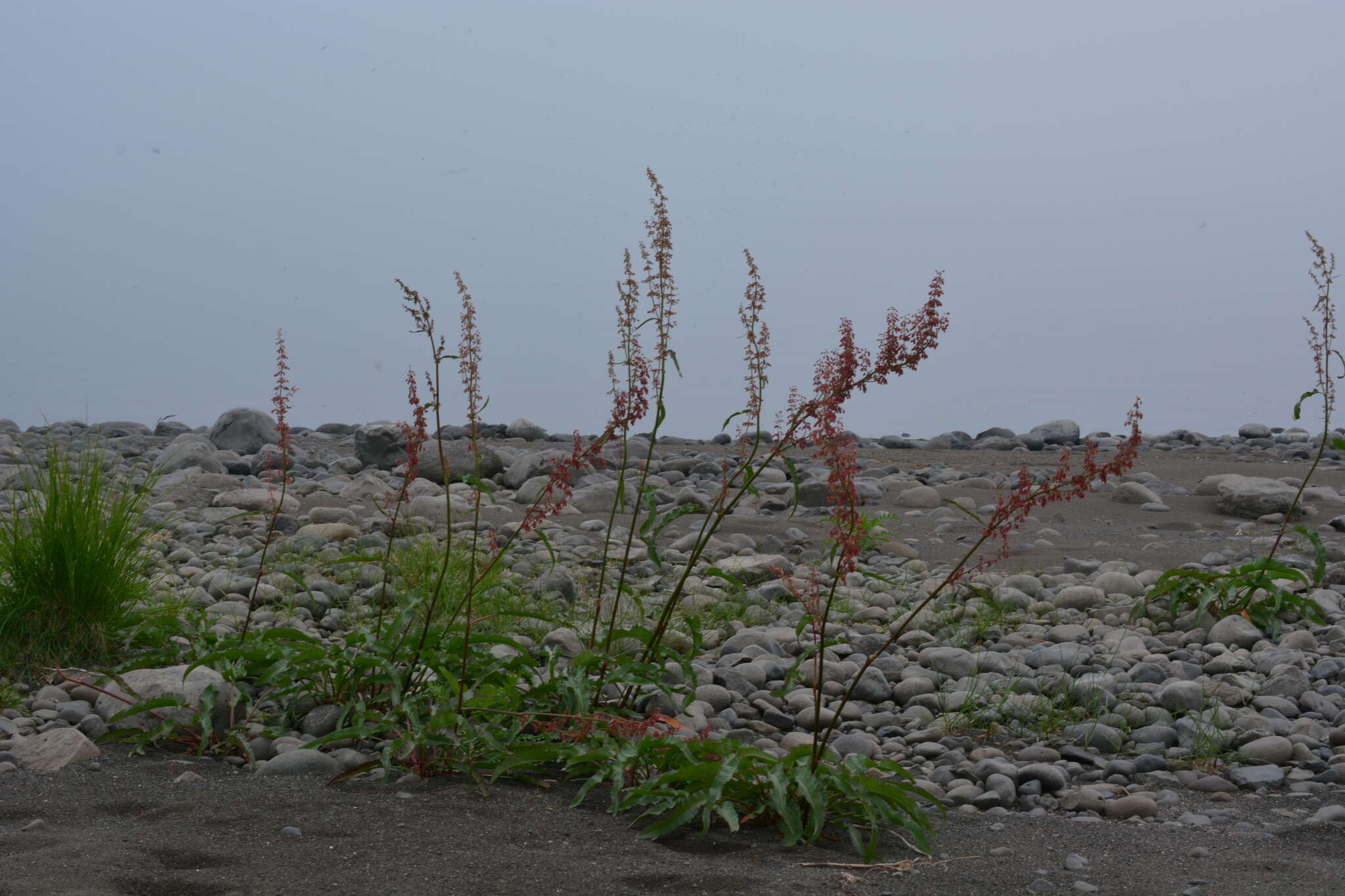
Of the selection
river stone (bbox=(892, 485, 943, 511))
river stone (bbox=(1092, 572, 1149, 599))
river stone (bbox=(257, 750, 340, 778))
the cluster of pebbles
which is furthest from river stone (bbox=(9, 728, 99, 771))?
river stone (bbox=(892, 485, 943, 511))

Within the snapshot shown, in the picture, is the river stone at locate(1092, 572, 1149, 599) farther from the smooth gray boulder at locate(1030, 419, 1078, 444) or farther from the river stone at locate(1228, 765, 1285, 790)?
the smooth gray boulder at locate(1030, 419, 1078, 444)

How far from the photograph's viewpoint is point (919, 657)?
470 cm

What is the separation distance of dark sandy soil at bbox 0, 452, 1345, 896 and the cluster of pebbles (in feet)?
0.53

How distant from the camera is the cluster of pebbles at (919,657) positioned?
11.4 feet

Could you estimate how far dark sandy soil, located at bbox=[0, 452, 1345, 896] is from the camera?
2.47m

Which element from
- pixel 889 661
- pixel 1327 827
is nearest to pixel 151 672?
pixel 889 661

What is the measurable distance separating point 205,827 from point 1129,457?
253 centimetres

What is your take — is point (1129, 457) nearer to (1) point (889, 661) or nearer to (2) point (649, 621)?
(1) point (889, 661)

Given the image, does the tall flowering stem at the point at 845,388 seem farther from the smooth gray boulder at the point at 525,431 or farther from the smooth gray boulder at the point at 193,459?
the smooth gray boulder at the point at 525,431

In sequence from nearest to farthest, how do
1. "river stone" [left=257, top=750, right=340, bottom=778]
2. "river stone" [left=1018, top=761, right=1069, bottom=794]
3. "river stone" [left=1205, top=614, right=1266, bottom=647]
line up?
"river stone" [left=257, top=750, right=340, bottom=778] → "river stone" [left=1018, top=761, right=1069, bottom=794] → "river stone" [left=1205, top=614, right=1266, bottom=647]

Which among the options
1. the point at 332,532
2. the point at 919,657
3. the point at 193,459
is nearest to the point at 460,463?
the point at 193,459

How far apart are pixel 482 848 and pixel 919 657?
2.55 m

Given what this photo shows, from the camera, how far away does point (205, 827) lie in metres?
2.80

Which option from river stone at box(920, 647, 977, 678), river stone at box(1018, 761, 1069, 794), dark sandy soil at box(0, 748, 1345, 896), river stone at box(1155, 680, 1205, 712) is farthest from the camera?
river stone at box(920, 647, 977, 678)
